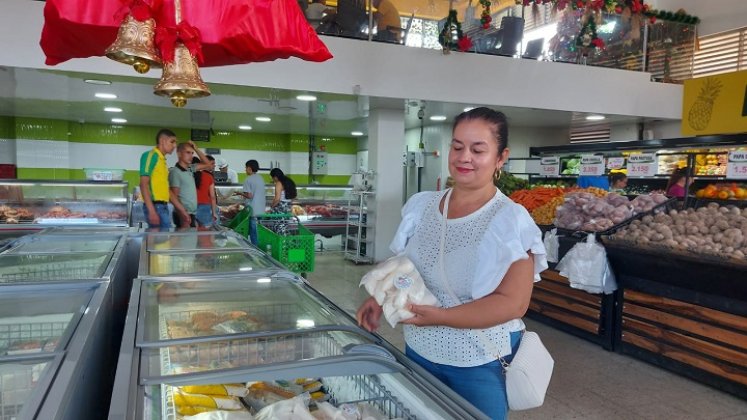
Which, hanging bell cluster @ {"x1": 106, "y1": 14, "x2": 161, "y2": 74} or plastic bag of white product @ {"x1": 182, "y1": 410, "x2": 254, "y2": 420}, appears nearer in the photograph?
plastic bag of white product @ {"x1": 182, "y1": 410, "x2": 254, "y2": 420}

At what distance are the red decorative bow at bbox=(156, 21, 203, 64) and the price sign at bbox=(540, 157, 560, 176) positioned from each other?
6.67 metres

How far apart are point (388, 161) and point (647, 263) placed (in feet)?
15.4

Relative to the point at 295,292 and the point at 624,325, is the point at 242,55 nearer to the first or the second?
the point at 295,292

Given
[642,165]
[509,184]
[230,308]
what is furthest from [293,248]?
[642,165]

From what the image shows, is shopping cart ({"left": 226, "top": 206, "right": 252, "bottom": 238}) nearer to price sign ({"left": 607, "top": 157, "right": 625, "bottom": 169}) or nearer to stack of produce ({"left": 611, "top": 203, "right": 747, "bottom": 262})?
stack of produce ({"left": 611, "top": 203, "right": 747, "bottom": 262})

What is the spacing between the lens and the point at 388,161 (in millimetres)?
7941

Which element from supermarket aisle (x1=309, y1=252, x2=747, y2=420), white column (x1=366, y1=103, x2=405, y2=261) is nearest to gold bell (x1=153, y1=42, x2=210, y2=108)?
supermarket aisle (x1=309, y1=252, x2=747, y2=420)

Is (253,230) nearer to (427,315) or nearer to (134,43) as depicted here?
(134,43)

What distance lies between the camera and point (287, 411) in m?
1.34

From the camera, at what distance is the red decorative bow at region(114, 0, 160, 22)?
189 cm

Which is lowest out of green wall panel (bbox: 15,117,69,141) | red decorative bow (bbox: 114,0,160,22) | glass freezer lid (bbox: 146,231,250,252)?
glass freezer lid (bbox: 146,231,250,252)

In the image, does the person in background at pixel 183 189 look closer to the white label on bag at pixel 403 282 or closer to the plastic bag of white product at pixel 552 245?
the plastic bag of white product at pixel 552 245

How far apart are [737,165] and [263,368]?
549 centimetres

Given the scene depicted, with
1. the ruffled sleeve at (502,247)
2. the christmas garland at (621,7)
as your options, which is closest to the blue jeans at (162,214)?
the ruffled sleeve at (502,247)
